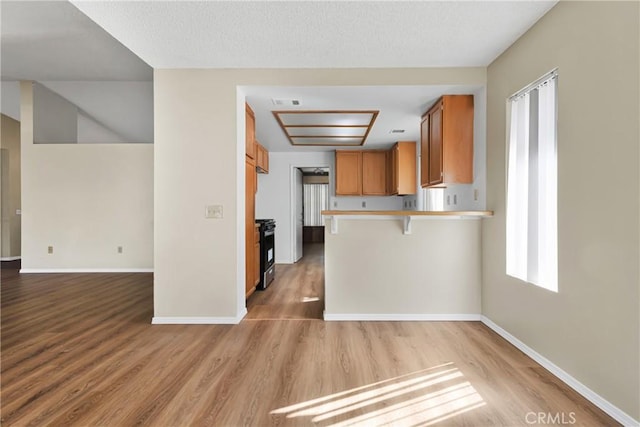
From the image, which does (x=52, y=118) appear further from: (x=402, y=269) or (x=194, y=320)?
(x=402, y=269)

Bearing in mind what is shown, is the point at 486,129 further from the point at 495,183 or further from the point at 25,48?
the point at 25,48

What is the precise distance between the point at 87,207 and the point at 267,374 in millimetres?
5124

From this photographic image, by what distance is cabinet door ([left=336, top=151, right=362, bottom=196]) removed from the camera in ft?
20.5


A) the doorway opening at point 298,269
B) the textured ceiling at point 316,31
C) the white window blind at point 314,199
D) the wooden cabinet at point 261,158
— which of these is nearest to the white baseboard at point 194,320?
the doorway opening at point 298,269

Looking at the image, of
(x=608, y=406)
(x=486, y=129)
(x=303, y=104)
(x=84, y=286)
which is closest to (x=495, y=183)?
(x=486, y=129)

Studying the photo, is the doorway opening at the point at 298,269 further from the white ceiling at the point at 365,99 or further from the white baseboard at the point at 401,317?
the white ceiling at the point at 365,99

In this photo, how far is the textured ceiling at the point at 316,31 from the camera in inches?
81.6

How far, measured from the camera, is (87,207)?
5.50 m

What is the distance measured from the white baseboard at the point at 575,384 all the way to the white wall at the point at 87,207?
540cm

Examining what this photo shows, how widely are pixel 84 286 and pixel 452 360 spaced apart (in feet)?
15.6

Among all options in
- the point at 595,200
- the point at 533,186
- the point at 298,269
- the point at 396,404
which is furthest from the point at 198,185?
the point at 298,269

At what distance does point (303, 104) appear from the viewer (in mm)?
3506

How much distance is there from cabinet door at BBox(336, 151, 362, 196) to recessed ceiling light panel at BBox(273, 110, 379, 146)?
2.01 ft

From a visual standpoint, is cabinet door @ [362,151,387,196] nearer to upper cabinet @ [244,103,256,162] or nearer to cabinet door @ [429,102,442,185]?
cabinet door @ [429,102,442,185]
